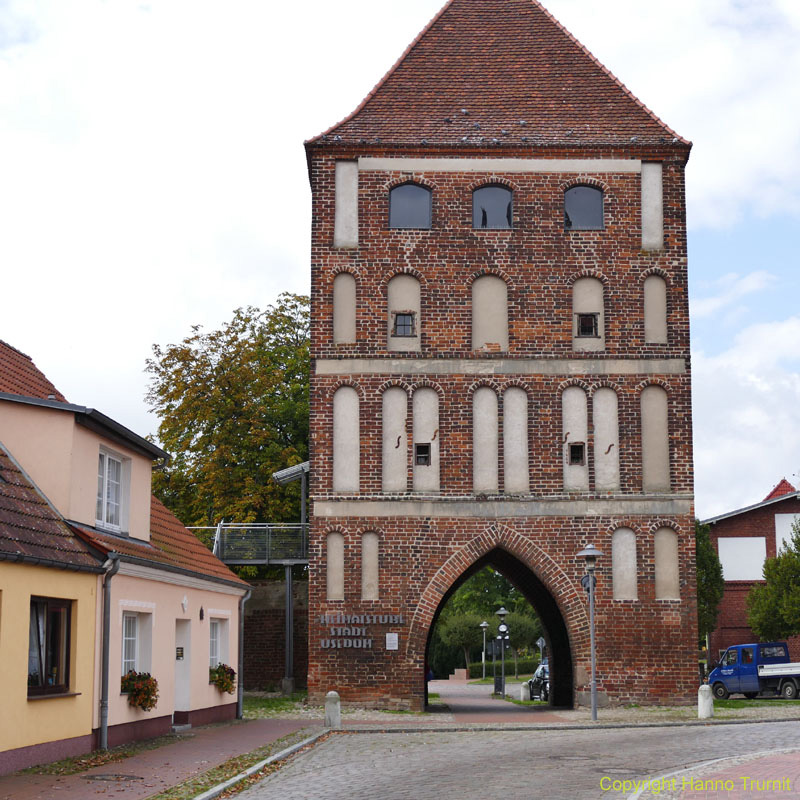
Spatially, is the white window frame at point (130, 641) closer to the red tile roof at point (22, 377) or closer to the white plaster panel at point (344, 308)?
the red tile roof at point (22, 377)

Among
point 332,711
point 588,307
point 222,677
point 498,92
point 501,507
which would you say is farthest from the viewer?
point 498,92

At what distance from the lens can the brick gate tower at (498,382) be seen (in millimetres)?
27234

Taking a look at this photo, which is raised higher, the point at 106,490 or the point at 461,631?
the point at 106,490

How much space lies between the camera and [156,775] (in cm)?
1405

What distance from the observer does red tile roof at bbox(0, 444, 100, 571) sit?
46.2ft

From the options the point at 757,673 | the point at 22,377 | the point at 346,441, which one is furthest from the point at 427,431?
the point at 757,673

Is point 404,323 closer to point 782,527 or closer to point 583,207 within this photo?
point 583,207


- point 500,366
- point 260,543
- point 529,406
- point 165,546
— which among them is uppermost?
point 500,366

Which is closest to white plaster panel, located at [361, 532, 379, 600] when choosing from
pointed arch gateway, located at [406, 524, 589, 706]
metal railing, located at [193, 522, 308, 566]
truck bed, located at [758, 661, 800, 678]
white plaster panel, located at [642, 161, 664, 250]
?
pointed arch gateway, located at [406, 524, 589, 706]

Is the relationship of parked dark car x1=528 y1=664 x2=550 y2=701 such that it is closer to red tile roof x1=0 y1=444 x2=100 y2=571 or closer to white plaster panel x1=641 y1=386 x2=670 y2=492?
white plaster panel x1=641 y1=386 x2=670 y2=492

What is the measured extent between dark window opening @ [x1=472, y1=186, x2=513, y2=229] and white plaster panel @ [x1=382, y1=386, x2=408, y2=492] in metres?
4.65

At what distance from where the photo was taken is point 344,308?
28203 millimetres

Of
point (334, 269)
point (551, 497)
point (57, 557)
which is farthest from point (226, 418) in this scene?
point (57, 557)

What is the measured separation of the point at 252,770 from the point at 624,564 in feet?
48.4
